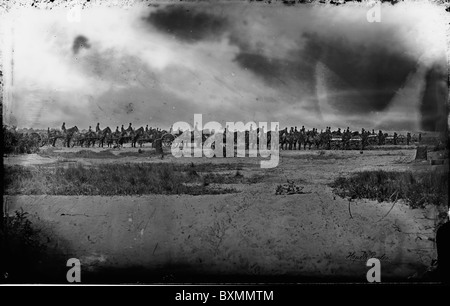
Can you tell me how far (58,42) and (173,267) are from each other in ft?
7.16

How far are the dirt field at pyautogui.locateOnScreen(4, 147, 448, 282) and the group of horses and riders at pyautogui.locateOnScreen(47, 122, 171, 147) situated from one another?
0.09 m

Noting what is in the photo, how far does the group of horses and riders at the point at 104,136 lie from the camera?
4.16 m

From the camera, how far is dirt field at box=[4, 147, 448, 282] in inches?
160

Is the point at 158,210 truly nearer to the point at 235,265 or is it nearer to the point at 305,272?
the point at 235,265

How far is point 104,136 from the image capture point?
419 centimetres

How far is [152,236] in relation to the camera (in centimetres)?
408

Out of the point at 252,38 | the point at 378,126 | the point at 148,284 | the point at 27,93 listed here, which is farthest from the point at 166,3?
the point at 148,284

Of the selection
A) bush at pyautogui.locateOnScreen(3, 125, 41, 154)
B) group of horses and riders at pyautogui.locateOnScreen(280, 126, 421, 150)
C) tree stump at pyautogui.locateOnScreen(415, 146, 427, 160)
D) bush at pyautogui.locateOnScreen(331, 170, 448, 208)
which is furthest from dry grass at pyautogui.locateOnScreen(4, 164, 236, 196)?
tree stump at pyautogui.locateOnScreen(415, 146, 427, 160)

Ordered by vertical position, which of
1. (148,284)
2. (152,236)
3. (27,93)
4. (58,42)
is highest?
(58,42)

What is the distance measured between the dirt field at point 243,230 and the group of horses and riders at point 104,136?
3.5 inches

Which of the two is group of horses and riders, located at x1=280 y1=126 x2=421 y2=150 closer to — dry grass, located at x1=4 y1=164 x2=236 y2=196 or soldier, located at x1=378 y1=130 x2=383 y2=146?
soldier, located at x1=378 y1=130 x2=383 y2=146

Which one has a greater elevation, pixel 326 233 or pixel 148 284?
pixel 326 233

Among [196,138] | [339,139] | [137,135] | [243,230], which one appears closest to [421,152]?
[339,139]

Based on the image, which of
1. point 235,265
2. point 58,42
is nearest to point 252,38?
point 58,42
